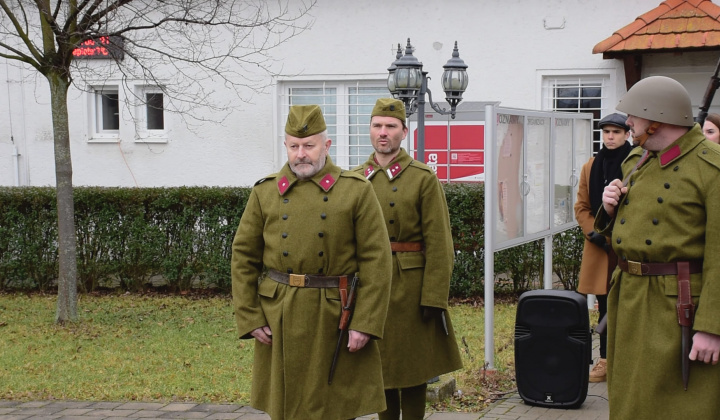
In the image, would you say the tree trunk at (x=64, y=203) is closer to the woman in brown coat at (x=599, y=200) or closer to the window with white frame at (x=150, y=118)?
the window with white frame at (x=150, y=118)

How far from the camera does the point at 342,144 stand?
1570 centimetres

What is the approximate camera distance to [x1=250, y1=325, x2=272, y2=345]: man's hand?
190 inches

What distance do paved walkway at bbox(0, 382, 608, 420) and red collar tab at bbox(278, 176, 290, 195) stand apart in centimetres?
231

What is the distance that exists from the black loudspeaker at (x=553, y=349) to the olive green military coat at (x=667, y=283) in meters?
2.24

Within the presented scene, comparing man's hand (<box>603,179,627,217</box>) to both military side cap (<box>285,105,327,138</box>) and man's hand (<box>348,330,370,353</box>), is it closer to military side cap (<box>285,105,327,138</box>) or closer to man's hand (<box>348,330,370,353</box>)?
man's hand (<box>348,330,370,353</box>)

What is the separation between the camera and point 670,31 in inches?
516

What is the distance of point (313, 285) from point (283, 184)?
539mm

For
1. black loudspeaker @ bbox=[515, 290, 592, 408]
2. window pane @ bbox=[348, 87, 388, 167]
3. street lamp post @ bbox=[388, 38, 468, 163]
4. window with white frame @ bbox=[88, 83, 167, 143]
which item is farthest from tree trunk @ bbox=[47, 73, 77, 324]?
black loudspeaker @ bbox=[515, 290, 592, 408]

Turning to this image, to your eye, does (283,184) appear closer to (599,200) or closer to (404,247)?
(404,247)

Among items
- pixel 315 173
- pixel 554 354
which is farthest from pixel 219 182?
pixel 315 173

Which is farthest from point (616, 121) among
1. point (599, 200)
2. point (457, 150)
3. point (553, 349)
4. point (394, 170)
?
point (457, 150)

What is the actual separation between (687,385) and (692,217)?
0.76 meters

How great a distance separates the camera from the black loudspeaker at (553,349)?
6859mm

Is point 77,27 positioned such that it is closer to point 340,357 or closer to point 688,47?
point 340,357
